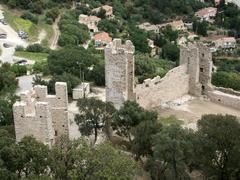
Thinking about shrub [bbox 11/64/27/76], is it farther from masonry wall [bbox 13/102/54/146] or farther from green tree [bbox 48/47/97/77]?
masonry wall [bbox 13/102/54/146]

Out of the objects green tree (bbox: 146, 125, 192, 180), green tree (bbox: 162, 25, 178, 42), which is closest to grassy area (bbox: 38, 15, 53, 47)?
green tree (bbox: 162, 25, 178, 42)

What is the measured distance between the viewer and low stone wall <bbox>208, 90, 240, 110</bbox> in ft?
122

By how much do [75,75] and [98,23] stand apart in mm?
48454

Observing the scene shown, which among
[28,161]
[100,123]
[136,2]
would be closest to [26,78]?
[100,123]

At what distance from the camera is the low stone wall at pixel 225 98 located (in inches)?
1465

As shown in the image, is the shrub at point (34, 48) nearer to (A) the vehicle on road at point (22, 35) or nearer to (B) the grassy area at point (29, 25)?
(B) the grassy area at point (29, 25)

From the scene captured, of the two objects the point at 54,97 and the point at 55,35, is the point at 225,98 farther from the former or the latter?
the point at 55,35

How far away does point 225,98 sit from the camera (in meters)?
37.7

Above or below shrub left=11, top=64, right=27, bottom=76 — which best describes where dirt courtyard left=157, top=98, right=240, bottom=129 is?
below

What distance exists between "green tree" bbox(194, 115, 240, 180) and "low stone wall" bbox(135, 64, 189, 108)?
10.1 m

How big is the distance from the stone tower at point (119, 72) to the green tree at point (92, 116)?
11.8 ft

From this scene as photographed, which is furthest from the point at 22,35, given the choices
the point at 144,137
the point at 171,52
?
the point at 144,137

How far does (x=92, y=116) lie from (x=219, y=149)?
311 inches

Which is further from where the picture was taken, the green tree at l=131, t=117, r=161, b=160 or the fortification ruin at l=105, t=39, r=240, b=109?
the fortification ruin at l=105, t=39, r=240, b=109
